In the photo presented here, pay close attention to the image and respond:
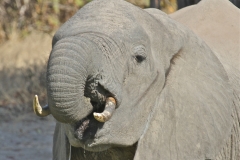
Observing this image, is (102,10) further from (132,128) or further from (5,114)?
(5,114)

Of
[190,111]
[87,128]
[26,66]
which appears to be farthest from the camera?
[26,66]

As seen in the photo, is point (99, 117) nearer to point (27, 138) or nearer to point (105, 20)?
point (105, 20)

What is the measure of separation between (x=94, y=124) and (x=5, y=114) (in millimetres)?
4137

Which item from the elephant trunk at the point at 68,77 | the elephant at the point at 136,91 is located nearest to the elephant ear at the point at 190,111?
the elephant at the point at 136,91

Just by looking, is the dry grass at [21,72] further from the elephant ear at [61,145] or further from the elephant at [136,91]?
the elephant at [136,91]

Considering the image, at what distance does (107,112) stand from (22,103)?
435 centimetres

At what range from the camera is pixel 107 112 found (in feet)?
9.09

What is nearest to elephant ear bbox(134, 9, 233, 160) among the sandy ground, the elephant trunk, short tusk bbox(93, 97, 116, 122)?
short tusk bbox(93, 97, 116, 122)

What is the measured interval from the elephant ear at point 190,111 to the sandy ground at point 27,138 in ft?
9.15

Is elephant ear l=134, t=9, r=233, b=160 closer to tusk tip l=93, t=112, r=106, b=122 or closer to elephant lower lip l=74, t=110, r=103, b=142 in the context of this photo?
elephant lower lip l=74, t=110, r=103, b=142

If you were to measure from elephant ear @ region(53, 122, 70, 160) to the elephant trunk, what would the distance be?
43 cm

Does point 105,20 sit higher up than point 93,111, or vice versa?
point 105,20

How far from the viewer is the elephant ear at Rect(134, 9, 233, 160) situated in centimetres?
318

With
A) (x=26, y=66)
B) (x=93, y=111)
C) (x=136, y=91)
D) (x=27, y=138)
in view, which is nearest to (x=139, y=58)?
(x=136, y=91)
